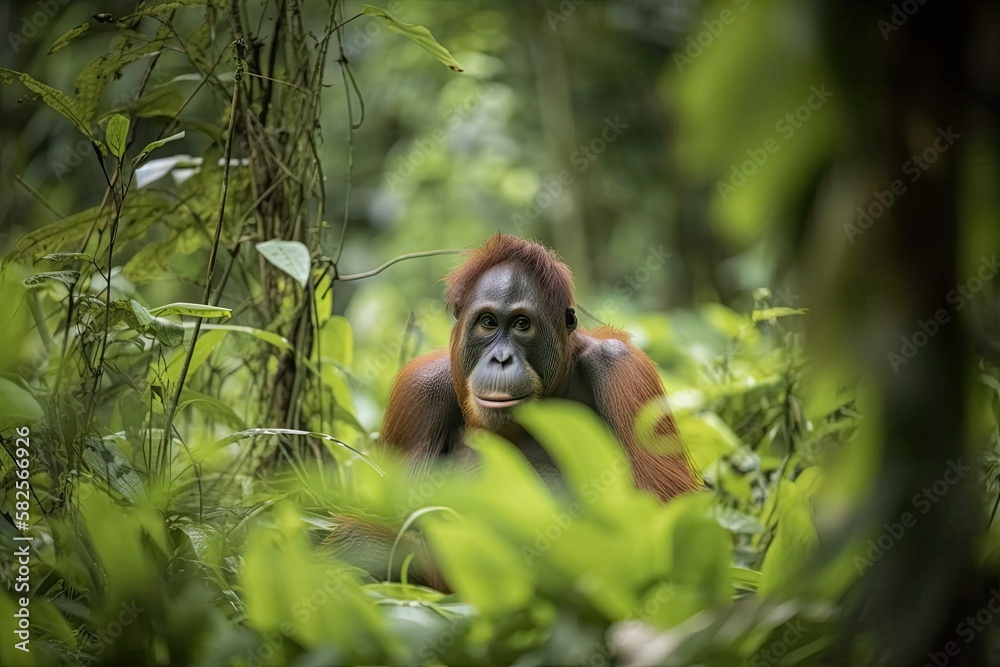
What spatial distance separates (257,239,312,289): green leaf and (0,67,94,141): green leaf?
53 centimetres

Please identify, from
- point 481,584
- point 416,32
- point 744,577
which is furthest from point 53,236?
point 744,577

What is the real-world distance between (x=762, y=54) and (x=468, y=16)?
6.99 meters

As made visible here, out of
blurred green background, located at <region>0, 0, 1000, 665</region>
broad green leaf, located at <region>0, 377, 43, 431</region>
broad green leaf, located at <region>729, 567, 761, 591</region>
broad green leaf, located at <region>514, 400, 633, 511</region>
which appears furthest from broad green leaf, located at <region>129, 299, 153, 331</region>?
broad green leaf, located at <region>729, 567, 761, 591</region>

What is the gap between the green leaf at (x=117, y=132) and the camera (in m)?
2.13

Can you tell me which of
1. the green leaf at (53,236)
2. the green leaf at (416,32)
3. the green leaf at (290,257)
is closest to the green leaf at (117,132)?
the green leaf at (53,236)

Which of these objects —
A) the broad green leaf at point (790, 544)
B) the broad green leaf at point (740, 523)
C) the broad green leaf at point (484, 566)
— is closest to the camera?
the broad green leaf at point (484, 566)

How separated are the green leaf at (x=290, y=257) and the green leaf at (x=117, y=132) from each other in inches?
19.9

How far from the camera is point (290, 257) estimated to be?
256 cm

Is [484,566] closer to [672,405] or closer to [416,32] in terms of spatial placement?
[416,32]

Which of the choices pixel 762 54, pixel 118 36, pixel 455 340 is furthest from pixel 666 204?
pixel 762 54

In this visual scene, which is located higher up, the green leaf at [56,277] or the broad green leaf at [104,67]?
the broad green leaf at [104,67]

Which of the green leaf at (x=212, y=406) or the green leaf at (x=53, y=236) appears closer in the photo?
the green leaf at (x=212, y=406)

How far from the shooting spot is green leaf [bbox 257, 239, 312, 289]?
2.51m

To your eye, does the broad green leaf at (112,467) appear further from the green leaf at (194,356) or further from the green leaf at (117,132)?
the green leaf at (117,132)
